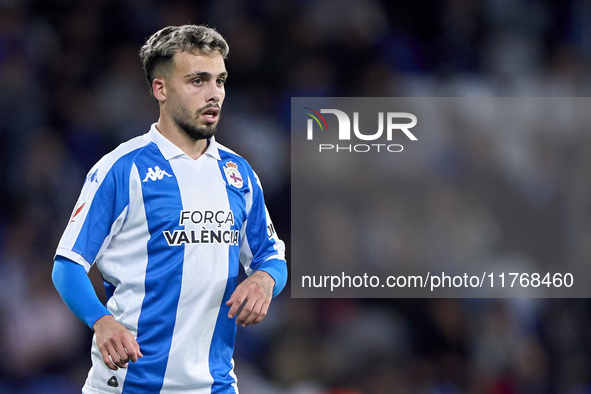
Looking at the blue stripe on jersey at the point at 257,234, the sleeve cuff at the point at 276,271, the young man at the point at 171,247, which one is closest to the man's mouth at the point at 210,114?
the young man at the point at 171,247

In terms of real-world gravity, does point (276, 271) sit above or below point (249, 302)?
above

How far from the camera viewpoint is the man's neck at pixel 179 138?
3119mm

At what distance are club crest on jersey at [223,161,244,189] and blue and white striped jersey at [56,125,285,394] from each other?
160 mm

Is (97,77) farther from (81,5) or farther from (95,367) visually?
(95,367)

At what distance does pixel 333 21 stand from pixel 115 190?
5126 millimetres

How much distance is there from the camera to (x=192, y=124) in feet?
10.1

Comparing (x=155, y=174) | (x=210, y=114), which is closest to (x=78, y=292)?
(x=155, y=174)

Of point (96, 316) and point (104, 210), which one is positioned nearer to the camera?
point (96, 316)

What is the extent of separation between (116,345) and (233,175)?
0.97m

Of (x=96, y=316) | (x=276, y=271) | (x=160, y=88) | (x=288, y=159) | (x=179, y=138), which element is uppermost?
(x=288, y=159)

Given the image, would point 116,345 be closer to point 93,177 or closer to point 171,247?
point 171,247

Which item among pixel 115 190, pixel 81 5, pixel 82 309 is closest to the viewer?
pixel 82 309

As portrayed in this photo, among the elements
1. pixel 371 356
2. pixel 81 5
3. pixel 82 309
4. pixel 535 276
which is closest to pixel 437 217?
pixel 535 276

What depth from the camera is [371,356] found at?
6.25 m
